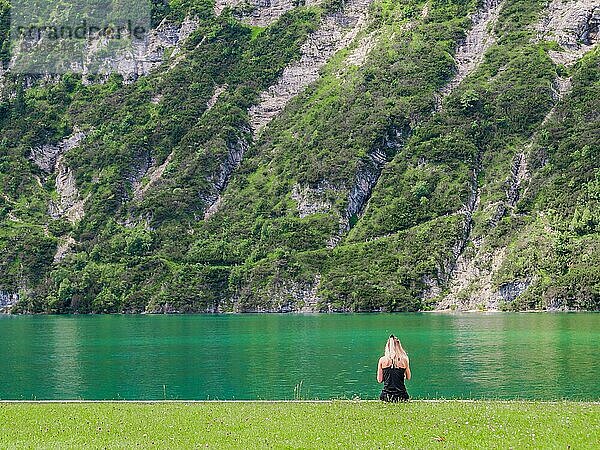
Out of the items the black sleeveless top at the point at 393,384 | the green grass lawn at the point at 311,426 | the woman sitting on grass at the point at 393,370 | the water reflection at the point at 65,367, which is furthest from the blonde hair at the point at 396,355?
the water reflection at the point at 65,367

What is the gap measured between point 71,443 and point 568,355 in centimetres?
5513

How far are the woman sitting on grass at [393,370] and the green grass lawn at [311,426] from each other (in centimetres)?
69

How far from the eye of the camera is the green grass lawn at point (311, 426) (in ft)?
80.4

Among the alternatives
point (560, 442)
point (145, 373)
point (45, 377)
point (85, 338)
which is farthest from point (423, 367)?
point (85, 338)

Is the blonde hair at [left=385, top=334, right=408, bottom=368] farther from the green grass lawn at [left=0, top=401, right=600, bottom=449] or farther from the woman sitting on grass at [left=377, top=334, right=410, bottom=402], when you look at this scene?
the green grass lawn at [left=0, top=401, right=600, bottom=449]

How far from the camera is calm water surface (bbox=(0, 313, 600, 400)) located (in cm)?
5316

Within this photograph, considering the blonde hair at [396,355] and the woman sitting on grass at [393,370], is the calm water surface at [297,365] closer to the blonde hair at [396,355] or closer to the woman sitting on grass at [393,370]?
the woman sitting on grass at [393,370]

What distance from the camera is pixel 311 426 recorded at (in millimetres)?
27344

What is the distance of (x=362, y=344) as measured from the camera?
9081 cm

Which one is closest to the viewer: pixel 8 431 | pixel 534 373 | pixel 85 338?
pixel 8 431

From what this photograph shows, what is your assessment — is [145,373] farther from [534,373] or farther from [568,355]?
[568,355]

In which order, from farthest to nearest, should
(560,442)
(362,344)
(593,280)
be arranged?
(593,280) < (362,344) < (560,442)

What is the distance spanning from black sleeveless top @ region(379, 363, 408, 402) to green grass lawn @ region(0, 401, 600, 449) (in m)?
0.63

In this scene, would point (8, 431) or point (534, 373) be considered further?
point (534, 373)
